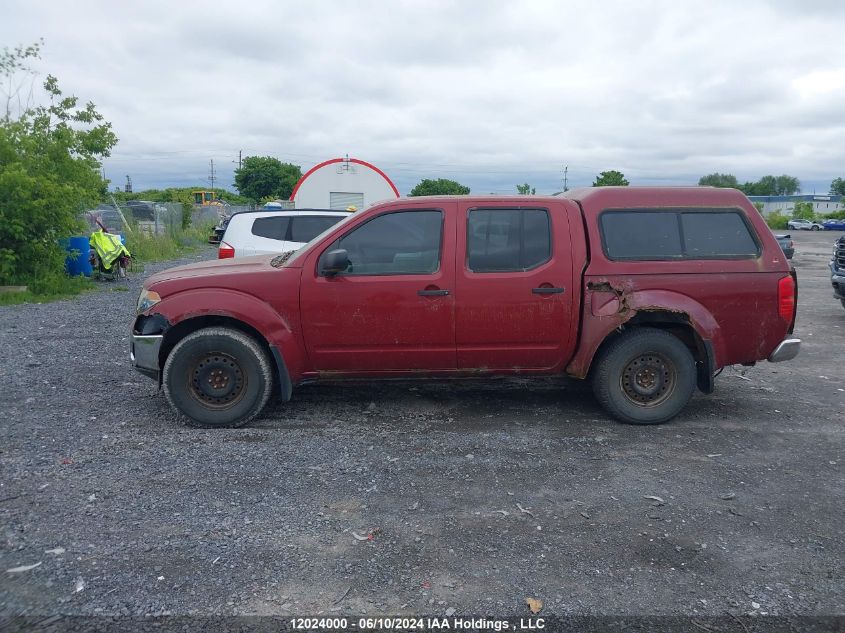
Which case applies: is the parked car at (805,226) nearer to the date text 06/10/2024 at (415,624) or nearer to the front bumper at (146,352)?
the front bumper at (146,352)

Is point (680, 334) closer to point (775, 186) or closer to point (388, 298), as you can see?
point (388, 298)

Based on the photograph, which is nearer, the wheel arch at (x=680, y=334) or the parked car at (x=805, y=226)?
the wheel arch at (x=680, y=334)

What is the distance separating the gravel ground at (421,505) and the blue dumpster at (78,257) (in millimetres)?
9526

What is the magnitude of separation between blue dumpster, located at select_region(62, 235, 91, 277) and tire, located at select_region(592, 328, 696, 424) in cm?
1332

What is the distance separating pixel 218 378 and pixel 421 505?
220 cm

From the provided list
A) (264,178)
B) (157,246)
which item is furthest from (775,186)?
(157,246)

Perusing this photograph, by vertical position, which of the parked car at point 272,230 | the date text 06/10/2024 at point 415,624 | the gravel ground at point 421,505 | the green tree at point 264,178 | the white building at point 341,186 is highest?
the green tree at point 264,178

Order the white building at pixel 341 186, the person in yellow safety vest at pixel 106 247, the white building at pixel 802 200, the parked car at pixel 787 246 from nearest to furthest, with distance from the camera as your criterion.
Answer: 1. the parked car at pixel 787 246
2. the person in yellow safety vest at pixel 106 247
3. the white building at pixel 341 186
4. the white building at pixel 802 200

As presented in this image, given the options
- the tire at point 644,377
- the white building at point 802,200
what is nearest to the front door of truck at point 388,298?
the tire at point 644,377

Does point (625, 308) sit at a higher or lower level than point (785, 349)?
higher

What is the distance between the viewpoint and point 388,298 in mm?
5426

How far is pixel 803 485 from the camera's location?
14.7ft

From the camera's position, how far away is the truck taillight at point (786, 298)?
552cm

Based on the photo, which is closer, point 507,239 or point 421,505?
point 421,505
